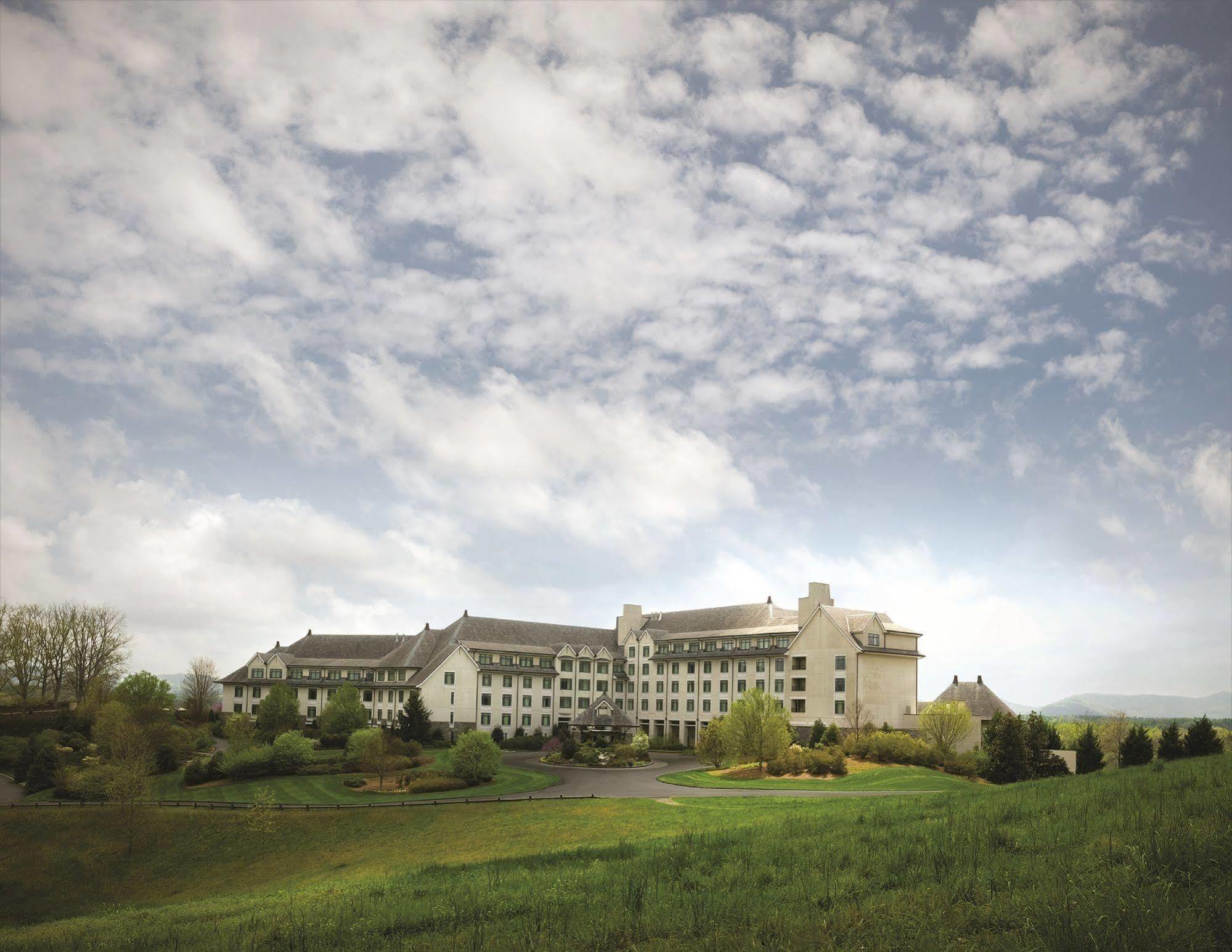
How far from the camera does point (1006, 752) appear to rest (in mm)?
59031

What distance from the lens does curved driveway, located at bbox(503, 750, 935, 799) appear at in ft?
159

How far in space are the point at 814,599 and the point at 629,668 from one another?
102 ft

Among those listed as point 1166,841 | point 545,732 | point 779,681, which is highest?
point 1166,841

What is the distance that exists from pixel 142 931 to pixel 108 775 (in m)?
44.7

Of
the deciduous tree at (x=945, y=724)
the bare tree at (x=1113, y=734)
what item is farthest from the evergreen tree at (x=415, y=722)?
the bare tree at (x=1113, y=734)

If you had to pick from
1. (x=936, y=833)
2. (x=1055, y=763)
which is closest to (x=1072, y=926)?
(x=936, y=833)

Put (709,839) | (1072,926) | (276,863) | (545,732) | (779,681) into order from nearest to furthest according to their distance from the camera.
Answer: (1072,926) → (709,839) → (276,863) → (779,681) → (545,732)

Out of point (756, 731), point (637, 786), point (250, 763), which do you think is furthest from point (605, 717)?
point (250, 763)

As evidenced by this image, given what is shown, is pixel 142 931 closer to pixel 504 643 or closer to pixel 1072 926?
pixel 1072 926

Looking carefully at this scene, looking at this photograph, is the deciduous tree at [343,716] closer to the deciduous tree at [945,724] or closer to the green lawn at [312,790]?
the green lawn at [312,790]

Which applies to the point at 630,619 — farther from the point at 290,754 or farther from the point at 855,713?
the point at 290,754

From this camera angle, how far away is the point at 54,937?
22.6 metres

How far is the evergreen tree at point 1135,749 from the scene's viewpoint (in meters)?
59.2

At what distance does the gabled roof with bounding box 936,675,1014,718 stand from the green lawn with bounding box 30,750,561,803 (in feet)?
127
